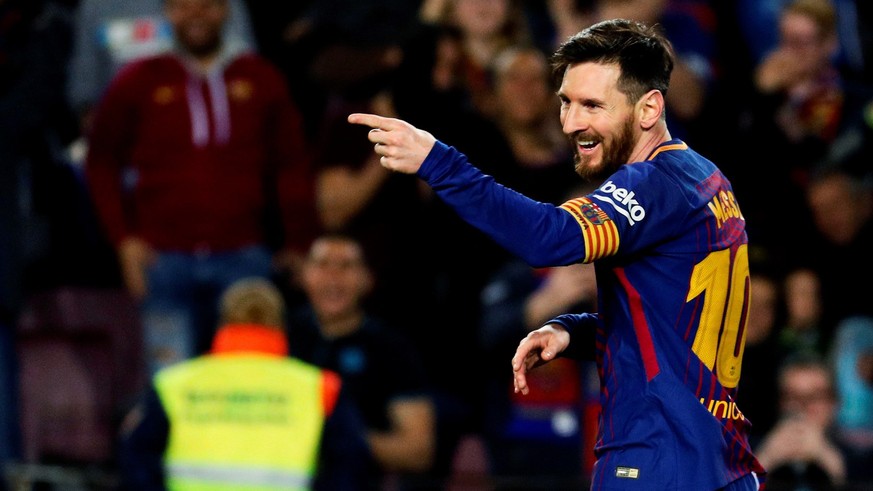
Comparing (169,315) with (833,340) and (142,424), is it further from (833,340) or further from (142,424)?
(833,340)

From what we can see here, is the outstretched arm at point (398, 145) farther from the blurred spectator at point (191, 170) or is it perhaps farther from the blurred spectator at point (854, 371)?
the blurred spectator at point (854, 371)

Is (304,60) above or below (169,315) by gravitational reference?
above

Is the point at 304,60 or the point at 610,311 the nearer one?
the point at 610,311

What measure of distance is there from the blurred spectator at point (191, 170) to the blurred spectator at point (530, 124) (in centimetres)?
123

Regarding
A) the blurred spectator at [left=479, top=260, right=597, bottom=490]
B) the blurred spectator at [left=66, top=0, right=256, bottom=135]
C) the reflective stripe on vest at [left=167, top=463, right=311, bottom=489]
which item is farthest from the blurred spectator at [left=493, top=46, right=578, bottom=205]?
the reflective stripe on vest at [left=167, top=463, right=311, bottom=489]

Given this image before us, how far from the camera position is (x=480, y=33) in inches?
371

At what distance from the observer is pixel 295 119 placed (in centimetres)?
862

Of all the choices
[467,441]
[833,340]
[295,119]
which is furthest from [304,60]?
[833,340]

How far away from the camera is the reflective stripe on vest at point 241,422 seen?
7.05m

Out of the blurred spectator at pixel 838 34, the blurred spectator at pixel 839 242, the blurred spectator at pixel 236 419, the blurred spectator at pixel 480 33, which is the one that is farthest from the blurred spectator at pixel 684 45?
Answer: the blurred spectator at pixel 236 419

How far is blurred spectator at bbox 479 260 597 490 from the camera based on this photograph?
8273 mm

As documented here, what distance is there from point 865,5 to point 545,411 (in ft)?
13.5

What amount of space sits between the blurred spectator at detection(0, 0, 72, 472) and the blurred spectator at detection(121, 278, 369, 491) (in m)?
1.45

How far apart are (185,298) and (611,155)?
4360 mm
